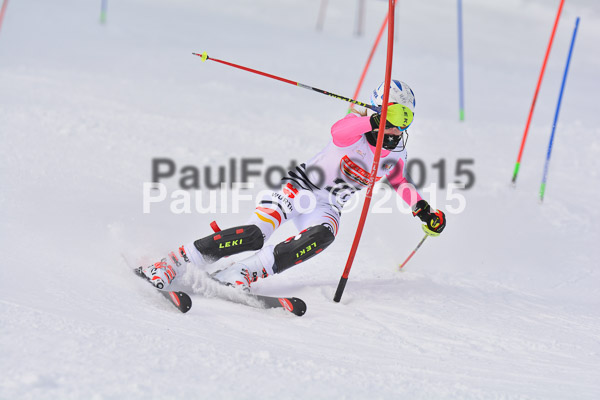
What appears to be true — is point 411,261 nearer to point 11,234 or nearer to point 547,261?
point 547,261

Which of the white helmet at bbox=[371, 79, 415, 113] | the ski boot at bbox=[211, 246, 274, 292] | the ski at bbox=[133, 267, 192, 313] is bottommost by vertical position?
the ski at bbox=[133, 267, 192, 313]

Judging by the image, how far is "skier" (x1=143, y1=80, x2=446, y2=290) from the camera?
3000mm

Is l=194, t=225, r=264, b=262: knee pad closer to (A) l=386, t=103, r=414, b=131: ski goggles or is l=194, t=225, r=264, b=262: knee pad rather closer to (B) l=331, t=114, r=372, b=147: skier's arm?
(B) l=331, t=114, r=372, b=147: skier's arm

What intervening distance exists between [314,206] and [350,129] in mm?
436

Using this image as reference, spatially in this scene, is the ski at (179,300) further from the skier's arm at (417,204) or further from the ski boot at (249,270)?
the skier's arm at (417,204)

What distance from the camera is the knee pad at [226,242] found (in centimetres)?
299

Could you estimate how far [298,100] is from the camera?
880 centimetres

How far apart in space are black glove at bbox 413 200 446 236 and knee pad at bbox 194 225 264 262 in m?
0.85

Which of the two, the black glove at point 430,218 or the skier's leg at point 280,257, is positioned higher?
the black glove at point 430,218

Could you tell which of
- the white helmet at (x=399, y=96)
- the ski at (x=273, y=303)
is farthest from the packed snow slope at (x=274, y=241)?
the white helmet at (x=399, y=96)

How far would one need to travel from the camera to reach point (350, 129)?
3.04 metres

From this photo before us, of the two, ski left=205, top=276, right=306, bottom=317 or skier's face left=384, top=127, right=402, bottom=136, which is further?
skier's face left=384, top=127, right=402, bottom=136

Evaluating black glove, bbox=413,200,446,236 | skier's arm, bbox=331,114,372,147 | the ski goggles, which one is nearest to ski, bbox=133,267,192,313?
skier's arm, bbox=331,114,372,147

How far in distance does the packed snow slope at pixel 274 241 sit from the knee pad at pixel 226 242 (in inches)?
4.9
